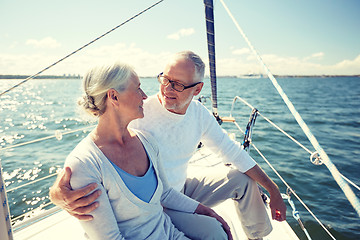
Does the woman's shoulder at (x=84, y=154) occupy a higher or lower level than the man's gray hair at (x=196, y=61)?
lower

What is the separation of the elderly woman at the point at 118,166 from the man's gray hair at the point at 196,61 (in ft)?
Result: 1.70

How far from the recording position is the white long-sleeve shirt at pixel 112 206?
90 cm

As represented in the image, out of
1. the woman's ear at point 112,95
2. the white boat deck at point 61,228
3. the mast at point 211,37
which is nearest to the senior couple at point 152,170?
the woman's ear at point 112,95

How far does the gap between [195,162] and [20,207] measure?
3.31 m

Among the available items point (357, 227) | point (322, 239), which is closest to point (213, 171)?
point (322, 239)

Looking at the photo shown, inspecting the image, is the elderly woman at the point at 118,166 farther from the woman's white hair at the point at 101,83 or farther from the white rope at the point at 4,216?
the white rope at the point at 4,216

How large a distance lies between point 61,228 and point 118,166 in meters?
0.94

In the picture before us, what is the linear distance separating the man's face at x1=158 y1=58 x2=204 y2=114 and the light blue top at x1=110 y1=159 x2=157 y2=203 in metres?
0.48

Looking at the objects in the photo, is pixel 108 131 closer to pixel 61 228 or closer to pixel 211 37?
pixel 61 228

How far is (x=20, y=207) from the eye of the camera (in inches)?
156

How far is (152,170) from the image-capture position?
1198 mm

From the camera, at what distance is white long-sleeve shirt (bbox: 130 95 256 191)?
1.51m

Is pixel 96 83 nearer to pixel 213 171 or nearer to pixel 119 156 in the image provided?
pixel 119 156

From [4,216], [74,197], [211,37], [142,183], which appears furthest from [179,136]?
[211,37]
